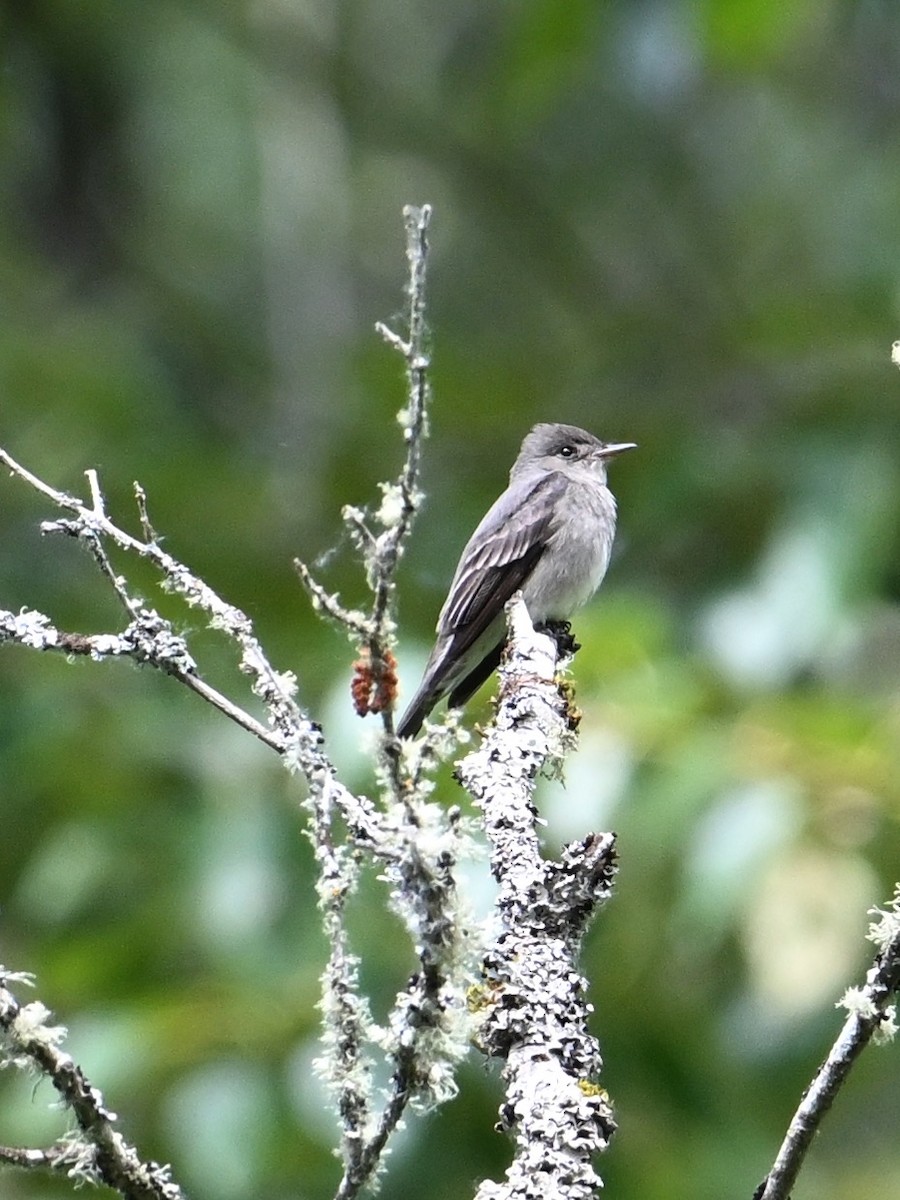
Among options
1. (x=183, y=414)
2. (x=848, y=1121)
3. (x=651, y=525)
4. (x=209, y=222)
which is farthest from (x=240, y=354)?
(x=848, y=1121)

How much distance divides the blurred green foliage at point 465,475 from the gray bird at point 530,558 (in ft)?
0.59

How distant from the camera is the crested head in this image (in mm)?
6871

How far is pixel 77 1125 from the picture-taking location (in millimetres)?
2168

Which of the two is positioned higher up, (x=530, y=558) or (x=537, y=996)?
(x=530, y=558)

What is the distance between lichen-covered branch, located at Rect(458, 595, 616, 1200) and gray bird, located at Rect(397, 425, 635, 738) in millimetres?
2120

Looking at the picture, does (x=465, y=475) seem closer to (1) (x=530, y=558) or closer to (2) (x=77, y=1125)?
(1) (x=530, y=558)

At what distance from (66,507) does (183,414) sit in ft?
29.1

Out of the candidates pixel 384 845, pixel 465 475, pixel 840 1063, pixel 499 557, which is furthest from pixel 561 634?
pixel 465 475

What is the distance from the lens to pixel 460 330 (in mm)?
11781

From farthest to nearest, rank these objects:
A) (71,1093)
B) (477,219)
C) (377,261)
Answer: (377,261) < (477,219) < (71,1093)

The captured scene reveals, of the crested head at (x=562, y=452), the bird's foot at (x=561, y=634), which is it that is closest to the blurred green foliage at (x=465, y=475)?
the bird's foot at (x=561, y=634)

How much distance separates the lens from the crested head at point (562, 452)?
22.5ft

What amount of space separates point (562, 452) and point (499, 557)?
1183 millimetres

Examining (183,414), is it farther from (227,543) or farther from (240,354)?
(227,543)
